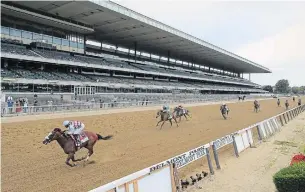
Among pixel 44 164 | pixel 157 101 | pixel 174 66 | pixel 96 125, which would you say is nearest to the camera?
pixel 44 164

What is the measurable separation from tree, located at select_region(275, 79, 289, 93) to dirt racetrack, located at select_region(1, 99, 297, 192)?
146 meters

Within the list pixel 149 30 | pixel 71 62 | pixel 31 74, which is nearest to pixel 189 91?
pixel 149 30

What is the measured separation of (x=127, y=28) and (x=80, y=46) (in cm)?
700

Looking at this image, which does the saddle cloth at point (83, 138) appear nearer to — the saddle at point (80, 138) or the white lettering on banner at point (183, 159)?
the saddle at point (80, 138)

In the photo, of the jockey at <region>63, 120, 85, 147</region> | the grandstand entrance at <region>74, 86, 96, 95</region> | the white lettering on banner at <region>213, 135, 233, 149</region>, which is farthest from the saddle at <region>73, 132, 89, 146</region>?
the grandstand entrance at <region>74, 86, 96, 95</region>

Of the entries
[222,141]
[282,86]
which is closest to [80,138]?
[222,141]

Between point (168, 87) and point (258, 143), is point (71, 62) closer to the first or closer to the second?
point (168, 87)

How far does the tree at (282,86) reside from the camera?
147 metres

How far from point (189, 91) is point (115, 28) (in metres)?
22.3

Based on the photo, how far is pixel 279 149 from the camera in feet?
35.2

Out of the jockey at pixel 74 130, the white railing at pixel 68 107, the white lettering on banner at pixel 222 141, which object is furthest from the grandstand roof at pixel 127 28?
the white lettering on banner at pixel 222 141

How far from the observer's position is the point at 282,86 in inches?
Answer: 6009

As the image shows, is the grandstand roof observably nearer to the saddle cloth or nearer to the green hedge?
the saddle cloth

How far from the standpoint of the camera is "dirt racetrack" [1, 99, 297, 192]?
706 cm
